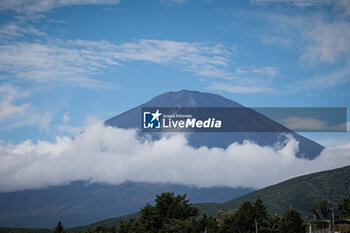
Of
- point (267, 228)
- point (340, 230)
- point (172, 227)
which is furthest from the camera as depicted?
point (172, 227)

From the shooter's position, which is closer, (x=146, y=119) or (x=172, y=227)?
(x=172, y=227)

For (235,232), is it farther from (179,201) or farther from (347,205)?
(347,205)

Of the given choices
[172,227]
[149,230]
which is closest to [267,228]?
[172,227]

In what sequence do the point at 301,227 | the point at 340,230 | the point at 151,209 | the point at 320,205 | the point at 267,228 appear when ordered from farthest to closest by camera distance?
the point at 320,205
the point at 151,209
the point at 267,228
the point at 301,227
the point at 340,230

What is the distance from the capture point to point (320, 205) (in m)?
111

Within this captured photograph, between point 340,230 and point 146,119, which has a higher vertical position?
point 146,119

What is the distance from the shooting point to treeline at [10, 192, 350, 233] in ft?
219

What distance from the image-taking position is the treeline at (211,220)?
219ft

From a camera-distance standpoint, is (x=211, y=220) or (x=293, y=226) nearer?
Result: (x=293, y=226)

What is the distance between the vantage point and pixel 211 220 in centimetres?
7150

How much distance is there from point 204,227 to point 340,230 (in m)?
19.5

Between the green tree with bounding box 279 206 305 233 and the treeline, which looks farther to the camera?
the treeline

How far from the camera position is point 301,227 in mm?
61844

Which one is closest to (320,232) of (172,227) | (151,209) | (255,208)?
(255,208)
